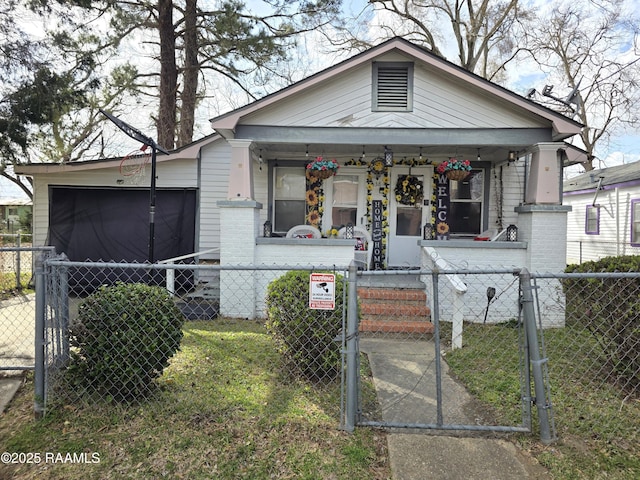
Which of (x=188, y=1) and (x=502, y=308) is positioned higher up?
(x=188, y=1)

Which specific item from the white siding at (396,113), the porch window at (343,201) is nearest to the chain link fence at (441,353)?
the porch window at (343,201)

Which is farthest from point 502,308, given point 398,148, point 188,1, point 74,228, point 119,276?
point 188,1

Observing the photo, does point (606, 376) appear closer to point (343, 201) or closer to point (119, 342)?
point (119, 342)

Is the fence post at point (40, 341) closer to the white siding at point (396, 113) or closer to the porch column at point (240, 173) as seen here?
the porch column at point (240, 173)

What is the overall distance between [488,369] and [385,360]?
1.15 metres

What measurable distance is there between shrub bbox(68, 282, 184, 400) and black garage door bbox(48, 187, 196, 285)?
16.9ft

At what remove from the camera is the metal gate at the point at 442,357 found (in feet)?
9.10

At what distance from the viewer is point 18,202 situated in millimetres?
28969

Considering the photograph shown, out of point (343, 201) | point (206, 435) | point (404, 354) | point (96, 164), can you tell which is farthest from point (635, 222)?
point (96, 164)

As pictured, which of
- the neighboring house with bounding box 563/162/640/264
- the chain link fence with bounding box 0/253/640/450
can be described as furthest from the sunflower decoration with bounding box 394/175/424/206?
the neighboring house with bounding box 563/162/640/264

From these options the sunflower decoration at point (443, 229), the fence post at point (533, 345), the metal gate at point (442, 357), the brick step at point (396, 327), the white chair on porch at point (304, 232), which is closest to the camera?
the fence post at point (533, 345)

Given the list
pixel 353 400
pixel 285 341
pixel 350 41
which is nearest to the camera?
pixel 353 400

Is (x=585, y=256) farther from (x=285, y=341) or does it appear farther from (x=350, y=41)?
(x=285, y=341)

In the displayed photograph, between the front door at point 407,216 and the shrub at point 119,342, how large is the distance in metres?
5.66
